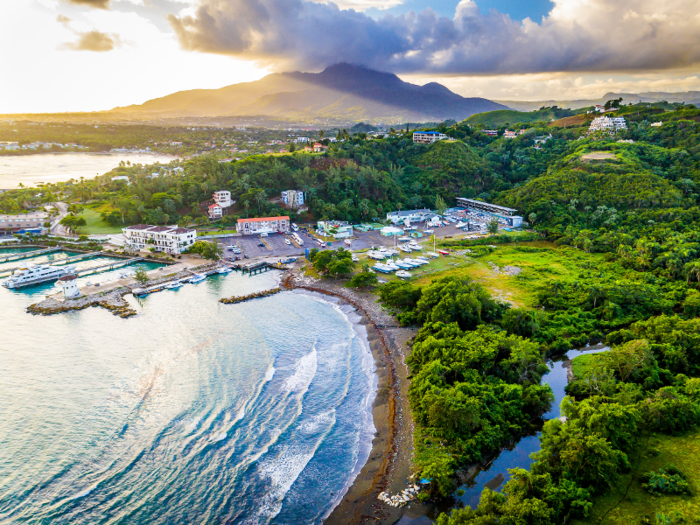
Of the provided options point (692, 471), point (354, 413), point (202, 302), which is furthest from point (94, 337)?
point (692, 471)

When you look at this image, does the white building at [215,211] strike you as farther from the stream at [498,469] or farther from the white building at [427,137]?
the stream at [498,469]

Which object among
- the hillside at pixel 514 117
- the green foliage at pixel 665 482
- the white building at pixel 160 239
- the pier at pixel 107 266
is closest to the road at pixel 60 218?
the white building at pixel 160 239

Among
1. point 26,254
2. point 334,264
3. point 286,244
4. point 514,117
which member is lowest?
point 286,244

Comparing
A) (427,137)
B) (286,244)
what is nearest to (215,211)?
(286,244)

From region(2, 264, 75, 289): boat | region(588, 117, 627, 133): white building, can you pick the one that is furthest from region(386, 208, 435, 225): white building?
region(588, 117, 627, 133): white building

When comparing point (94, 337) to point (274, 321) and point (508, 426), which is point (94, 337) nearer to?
point (274, 321)

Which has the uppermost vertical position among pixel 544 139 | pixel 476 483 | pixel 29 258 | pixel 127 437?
pixel 544 139

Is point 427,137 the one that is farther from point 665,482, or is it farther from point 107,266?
point 665,482
